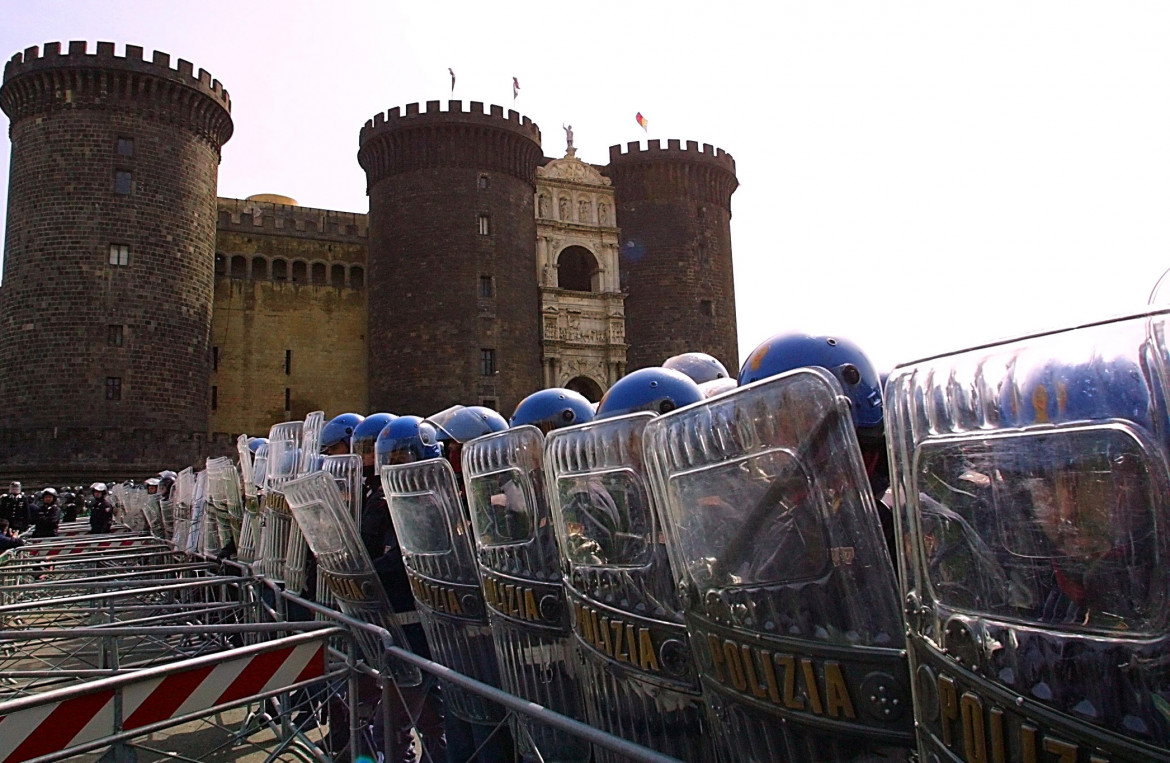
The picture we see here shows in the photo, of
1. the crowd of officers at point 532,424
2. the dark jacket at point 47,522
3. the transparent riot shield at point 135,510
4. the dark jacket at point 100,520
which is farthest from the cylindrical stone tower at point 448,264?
the crowd of officers at point 532,424

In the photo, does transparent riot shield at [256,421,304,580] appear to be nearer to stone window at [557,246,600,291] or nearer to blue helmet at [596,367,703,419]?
blue helmet at [596,367,703,419]

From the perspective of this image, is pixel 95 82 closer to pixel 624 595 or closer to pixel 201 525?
pixel 201 525

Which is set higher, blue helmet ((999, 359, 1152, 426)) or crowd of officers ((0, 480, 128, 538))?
blue helmet ((999, 359, 1152, 426))

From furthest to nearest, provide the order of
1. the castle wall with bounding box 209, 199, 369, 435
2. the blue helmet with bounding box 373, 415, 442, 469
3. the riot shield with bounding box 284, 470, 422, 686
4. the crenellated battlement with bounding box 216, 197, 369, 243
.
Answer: the crenellated battlement with bounding box 216, 197, 369, 243 < the castle wall with bounding box 209, 199, 369, 435 < the blue helmet with bounding box 373, 415, 442, 469 < the riot shield with bounding box 284, 470, 422, 686

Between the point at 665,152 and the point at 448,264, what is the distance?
9.63 meters

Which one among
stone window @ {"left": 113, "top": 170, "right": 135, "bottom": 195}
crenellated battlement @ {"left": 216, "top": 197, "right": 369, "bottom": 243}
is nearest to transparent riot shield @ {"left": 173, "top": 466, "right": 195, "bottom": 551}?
stone window @ {"left": 113, "top": 170, "right": 135, "bottom": 195}

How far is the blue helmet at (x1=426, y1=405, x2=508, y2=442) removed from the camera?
6465mm

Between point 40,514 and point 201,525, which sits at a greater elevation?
point 40,514

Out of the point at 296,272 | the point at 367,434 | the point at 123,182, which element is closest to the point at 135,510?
the point at 367,434

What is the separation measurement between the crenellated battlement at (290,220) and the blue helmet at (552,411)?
26.2m

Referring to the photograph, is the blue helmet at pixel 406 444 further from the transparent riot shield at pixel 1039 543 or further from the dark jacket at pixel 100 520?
the dark jacket at pixel 100 520

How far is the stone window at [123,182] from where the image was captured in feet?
79.3

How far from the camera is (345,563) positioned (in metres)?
4.21

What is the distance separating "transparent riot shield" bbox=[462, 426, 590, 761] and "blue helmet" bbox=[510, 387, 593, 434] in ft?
8.44
